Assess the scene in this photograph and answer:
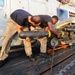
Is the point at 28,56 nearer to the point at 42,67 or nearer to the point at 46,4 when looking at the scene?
the point at 42,67

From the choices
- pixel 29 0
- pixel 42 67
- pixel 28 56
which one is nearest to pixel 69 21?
pixel 29 0

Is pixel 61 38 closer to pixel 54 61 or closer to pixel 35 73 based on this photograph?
pixel 54 61

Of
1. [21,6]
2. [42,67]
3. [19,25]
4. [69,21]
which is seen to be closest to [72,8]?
[69,21]

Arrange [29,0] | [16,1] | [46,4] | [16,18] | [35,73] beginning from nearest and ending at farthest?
[35,73]
[16,18]
[16,1]
[29,0]
[46,4]

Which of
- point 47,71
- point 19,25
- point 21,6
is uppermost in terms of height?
point 21,6

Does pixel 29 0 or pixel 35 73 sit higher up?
pixel 29 0

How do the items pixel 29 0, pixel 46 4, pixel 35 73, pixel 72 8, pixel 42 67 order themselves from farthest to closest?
pixel 72 8, pixel 46 4, pixel 29 0, pixel 42 67, pixel 35 73

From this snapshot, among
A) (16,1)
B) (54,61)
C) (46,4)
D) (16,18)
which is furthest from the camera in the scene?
(46,4)

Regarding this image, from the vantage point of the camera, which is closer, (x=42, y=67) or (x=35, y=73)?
(x=35, y=73)

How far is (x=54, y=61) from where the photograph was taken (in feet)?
12.8

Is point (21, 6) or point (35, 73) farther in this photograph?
point (21, 6)

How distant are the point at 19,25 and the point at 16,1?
1.35 metres

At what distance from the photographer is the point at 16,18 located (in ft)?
14.3

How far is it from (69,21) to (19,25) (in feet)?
6.34
